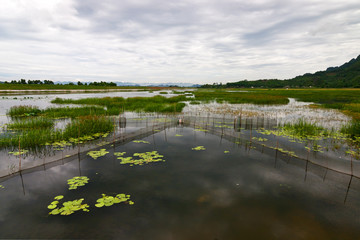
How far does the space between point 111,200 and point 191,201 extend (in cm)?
285

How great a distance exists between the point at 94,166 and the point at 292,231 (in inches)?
332

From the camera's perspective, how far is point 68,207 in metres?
5.84

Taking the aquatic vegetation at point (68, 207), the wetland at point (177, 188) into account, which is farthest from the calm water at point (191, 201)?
the aquatic vegetation at point (68, 207)

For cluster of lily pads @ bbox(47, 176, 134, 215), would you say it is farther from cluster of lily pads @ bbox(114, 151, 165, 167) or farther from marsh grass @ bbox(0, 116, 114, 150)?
marsh grass @ bbox(0, 116, 114, 150)

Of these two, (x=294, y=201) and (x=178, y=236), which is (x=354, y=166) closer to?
(x=294, y=201)

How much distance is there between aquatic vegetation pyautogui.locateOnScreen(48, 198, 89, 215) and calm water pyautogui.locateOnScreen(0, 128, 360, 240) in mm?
172

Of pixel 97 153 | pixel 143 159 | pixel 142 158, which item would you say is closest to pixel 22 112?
pixel 97 153

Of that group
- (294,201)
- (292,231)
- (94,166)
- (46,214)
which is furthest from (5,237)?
(294,201)

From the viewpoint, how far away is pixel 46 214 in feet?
18.2

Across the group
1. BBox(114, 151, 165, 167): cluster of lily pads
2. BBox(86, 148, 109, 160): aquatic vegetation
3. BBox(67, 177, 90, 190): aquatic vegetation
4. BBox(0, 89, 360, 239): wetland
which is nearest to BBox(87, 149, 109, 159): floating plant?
BBox(86, 148, 109, 160): aquatic vegetation

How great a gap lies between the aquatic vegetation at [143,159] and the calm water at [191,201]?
44 cm

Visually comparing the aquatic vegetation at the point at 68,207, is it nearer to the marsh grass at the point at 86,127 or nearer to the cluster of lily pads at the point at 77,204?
the cluster of lily pads at the point at 77,204

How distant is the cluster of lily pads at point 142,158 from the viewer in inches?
372

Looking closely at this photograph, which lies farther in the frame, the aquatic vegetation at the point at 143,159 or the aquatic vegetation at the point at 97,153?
the aquatic vegetation at the point at 97,153
